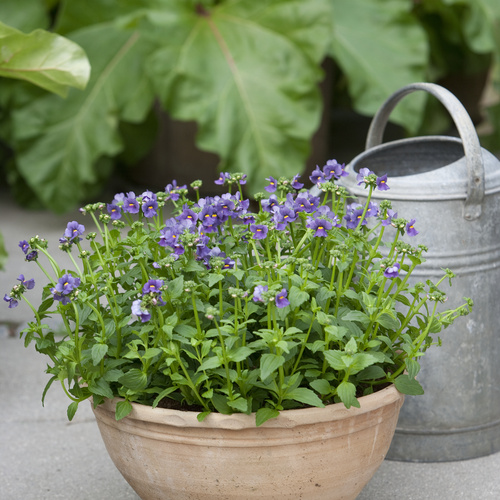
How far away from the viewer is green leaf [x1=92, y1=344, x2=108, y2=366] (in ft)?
4.33

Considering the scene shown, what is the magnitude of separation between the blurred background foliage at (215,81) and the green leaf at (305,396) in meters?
2.03

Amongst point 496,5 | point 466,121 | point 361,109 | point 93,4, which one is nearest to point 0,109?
point 93,4

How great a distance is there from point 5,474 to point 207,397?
0.75 m

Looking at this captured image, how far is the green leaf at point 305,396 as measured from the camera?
51.1 inches

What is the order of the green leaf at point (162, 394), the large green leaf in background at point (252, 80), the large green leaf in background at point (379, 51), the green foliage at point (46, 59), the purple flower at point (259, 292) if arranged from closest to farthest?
1. the purple flower at point (259, 292)
2. the green leaf at point (162, 394)
3. the green foliage at point (46, 59)
4. the large green leaf in background at point (252, 80)
5. the large green leaf in background at point (379, 51)

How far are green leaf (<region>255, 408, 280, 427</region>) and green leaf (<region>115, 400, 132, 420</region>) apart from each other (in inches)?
8.6

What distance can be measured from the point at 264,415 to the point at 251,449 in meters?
0.08

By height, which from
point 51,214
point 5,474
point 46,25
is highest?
point 46,25

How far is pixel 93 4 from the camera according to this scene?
371 cm

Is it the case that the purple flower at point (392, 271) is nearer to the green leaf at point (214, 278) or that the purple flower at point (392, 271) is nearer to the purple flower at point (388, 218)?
the purple flower at point (388, 218)

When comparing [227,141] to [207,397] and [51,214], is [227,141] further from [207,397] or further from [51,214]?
[207,397]

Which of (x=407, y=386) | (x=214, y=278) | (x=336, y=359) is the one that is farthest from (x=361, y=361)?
(x=214, y=278)

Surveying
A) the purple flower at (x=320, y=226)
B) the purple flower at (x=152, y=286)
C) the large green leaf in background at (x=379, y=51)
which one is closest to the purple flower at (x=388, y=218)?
the purple flower at (x=320, y=226)

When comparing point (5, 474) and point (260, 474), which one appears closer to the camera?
point (260, 474)
